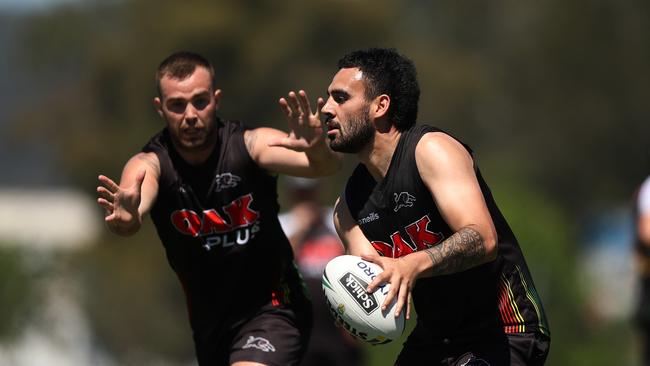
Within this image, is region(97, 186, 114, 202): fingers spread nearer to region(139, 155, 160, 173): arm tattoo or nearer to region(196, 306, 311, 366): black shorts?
region(139, 155, 160, 173): arm tattoo

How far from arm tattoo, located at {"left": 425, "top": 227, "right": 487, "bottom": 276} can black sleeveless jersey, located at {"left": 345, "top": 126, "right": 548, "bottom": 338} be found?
432mm

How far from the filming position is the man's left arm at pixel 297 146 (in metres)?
7.17

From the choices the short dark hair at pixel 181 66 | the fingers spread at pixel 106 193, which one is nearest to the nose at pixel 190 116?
the short dark hair at pixel 181 66

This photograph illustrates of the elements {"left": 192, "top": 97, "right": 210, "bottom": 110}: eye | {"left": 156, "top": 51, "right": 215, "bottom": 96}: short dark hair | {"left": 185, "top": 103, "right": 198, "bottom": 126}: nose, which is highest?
{"left": 156, "top": 51, "right": 215, "bottom": 96}: short dark hair

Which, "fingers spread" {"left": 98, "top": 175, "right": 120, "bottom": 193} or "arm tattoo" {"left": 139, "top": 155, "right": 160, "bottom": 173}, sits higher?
"fingers spread" {"left": 98, "top": 175, "right": 120, "bottom": 193}

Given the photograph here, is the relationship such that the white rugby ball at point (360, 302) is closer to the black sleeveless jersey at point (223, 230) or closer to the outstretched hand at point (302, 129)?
the outstretched hand at point (302, 129)

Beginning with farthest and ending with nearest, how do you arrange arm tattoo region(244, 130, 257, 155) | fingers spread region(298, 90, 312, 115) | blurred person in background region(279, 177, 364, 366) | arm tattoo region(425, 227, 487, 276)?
blurred person in background region(279, 177, 364, 366)
arm tattoo region(244, 130, 257, 155)
fingers spread region(298, 90, 312, 115)
arm tattoo region(425, 227, 487, 276)

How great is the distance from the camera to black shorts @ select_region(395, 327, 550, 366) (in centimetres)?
643

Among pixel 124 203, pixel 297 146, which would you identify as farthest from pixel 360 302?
pixel 124 203

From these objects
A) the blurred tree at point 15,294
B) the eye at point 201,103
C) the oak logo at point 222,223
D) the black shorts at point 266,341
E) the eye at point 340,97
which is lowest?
the blurred tree at point 15,294

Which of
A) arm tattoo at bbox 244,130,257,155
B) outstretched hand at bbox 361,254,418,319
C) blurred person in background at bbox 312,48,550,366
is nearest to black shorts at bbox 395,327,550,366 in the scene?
blurred person in background at bbox 312,48,550,366

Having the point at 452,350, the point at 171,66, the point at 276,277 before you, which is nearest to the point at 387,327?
the point at 452,350

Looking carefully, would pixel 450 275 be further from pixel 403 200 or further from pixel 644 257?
pixel 644 257

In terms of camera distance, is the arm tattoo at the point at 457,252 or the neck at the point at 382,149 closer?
the arm tattoo at the point at 457,252
